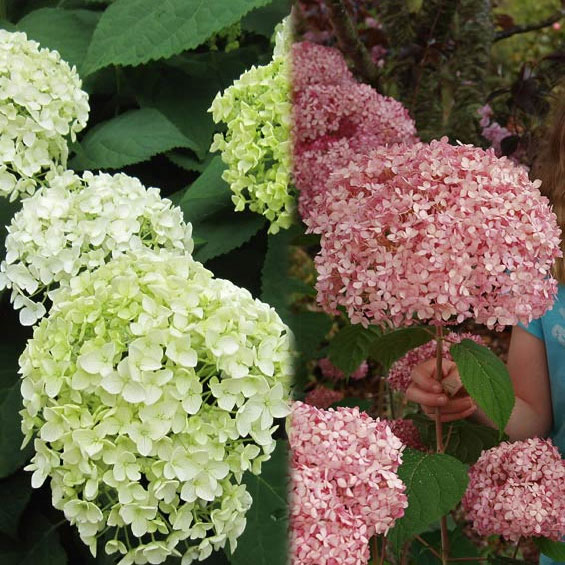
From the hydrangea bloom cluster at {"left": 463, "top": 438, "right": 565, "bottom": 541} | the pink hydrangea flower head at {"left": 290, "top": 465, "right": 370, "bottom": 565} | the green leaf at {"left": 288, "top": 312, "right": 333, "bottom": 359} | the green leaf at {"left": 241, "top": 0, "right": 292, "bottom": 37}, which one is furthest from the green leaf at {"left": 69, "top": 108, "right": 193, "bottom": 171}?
the pink hydrangea flower head at {"left": 290, "top": 465, "right": 370, "bottom": 565}

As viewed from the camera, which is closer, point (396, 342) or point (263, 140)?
point (396, 342)

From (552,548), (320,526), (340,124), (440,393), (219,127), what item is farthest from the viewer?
(219,127)

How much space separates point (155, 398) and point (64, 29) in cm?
96

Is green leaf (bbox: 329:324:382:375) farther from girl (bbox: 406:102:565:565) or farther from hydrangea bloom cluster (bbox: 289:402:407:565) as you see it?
girl (bbox: 406:102:565:565)

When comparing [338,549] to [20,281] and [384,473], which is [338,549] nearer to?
[384,473]

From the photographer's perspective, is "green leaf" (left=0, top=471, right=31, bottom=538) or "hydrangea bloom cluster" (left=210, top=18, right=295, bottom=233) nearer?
"hydrangea bloom cluster" (left=210, top=18, right=295, bottom=233)

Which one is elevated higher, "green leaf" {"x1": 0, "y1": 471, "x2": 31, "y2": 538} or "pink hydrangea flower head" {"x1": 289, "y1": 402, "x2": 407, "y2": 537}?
"pink hydrangea flower head" {"x1": 289, "y1": 402, "x2": 407, "y2": 537}

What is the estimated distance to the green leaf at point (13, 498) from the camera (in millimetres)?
1326

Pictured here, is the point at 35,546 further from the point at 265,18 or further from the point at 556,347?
the point at 265,18

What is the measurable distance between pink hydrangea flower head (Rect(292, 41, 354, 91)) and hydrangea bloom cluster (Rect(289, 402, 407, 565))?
1.68 ft

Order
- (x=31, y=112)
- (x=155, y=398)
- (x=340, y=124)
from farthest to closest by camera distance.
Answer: (x=31, y=112), (x=340, y=124), (x=155, y=398)

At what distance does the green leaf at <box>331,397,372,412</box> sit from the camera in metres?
0.99

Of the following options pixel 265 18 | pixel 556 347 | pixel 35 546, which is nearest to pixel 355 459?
pixel 556 347

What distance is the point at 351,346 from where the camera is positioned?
1015 millimetres
